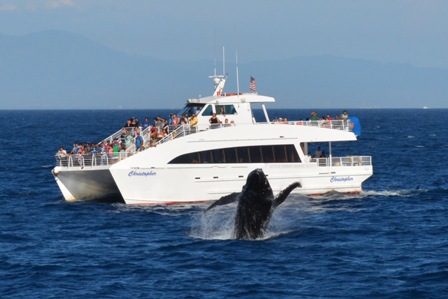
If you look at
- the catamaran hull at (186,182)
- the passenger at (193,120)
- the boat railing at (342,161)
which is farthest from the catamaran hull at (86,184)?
the boat railing at (342,161)

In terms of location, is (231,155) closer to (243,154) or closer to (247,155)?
(243,154)

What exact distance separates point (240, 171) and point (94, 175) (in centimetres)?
567

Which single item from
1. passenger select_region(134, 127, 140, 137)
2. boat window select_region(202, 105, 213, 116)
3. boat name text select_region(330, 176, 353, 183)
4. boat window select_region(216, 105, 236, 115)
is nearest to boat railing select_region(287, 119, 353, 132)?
boat name text select_region(330, 176, 353, 183)

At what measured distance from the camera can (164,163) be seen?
36.0 metres

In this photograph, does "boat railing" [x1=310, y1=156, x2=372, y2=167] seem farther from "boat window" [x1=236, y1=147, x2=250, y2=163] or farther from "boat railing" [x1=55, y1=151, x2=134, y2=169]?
"boat railing" [x1=55, y1=151, x2=134, y2=169]

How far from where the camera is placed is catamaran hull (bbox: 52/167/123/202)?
3653 centimetres

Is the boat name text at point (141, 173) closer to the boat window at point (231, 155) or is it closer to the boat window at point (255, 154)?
the boat window at point (231, 155)

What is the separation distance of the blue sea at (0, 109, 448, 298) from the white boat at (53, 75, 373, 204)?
0.62 meters

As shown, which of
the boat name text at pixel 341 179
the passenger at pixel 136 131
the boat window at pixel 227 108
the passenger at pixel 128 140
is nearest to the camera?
the passenger at pixel 128 140

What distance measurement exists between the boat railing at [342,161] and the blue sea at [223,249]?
4.45 feet

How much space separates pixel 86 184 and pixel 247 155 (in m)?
6.59

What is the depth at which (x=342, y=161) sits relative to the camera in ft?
126

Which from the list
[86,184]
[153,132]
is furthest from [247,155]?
[86,184]

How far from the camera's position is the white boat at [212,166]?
35969mm
